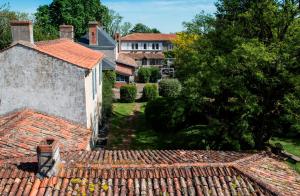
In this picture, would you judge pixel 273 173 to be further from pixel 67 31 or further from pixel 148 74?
pixel 148 74

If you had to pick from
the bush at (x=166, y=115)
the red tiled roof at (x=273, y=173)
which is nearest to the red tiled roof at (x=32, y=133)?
the red tiled roof at (x=273, y=173)

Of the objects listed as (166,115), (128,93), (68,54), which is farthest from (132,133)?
(128,93)

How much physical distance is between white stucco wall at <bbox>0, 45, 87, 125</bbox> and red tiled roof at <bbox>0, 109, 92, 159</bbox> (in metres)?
0.48

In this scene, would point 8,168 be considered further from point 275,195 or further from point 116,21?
point 116,21

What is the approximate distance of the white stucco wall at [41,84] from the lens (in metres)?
17.4

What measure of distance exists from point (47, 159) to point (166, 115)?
61.8 feet

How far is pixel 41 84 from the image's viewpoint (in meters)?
17.7

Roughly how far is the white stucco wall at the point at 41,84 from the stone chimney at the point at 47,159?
23.3ft

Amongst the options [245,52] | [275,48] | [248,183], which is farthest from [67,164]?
[275,48]

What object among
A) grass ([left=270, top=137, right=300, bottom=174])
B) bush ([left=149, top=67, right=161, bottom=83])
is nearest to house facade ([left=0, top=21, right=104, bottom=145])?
grass ([left=270, top=137, right=300, bottom=174])

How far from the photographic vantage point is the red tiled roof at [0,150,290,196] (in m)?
10.2

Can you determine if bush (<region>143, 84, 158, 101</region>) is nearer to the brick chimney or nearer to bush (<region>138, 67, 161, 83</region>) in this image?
the brick chimney

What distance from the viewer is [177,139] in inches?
1080

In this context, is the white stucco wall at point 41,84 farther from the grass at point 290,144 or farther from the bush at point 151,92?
the bush at point 151,92
